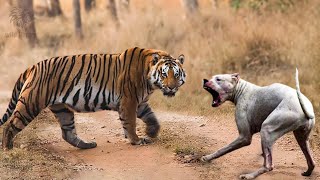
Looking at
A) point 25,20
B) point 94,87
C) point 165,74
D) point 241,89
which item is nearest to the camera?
point 241,89

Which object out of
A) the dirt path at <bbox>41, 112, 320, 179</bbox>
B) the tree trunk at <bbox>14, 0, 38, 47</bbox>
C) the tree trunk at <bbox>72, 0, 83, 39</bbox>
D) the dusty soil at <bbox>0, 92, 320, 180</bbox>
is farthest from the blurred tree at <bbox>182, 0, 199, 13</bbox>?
the dusty soil at <bbox>0, 92, 320, 180</bbox>

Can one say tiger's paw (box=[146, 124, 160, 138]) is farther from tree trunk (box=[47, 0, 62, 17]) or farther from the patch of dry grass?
tree trunk (box=[47, 0, 62, 17])

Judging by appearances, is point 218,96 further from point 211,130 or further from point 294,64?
point 294,64

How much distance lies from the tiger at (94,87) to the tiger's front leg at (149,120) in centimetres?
12

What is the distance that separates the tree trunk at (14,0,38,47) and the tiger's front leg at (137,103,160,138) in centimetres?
541

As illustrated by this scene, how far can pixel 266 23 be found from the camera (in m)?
13.5

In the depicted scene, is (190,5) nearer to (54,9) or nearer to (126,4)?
(126,4)

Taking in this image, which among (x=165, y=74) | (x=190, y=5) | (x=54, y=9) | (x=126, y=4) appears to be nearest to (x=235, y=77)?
(x=165, y=74)

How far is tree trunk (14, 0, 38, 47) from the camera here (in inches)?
510

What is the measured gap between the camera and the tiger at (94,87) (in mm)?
7203

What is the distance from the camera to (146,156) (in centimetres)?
688

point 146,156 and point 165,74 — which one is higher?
point 165,74

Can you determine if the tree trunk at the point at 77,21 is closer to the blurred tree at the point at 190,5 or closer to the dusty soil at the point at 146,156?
the blurred tree at the point at 190,5

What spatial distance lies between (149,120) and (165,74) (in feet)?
2.48
